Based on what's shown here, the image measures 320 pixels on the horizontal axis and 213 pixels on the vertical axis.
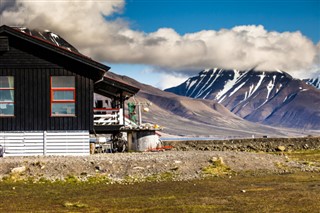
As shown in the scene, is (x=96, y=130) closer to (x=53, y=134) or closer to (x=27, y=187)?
(x=53, y=134)

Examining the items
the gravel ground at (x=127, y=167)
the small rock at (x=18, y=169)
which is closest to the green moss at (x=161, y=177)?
the gravel ground at (x=127, y=167)

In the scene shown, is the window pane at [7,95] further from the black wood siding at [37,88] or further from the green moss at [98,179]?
the green moss at [98,179]

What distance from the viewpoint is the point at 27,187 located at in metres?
27.8

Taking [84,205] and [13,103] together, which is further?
[13,103]

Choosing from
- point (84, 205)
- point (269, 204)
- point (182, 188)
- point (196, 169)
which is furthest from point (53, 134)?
point (269, 204)

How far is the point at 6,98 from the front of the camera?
39.7 metres

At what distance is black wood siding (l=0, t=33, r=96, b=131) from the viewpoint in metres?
39.7

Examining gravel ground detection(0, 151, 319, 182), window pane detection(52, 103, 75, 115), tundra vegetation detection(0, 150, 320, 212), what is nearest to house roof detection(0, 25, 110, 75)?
window pane detection(52, 103, 75, 115)

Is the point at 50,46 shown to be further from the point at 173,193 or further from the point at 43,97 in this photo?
the point at 173,193

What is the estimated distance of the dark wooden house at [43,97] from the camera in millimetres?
39594

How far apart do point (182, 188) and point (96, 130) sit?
18.1 meters

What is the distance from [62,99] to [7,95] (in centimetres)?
359

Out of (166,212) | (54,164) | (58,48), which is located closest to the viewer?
(166,212)

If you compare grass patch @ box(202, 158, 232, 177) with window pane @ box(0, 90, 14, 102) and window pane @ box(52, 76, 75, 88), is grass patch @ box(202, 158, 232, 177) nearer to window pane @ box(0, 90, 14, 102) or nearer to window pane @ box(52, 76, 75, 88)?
window pane @ box(52, 76, 75, 88)
